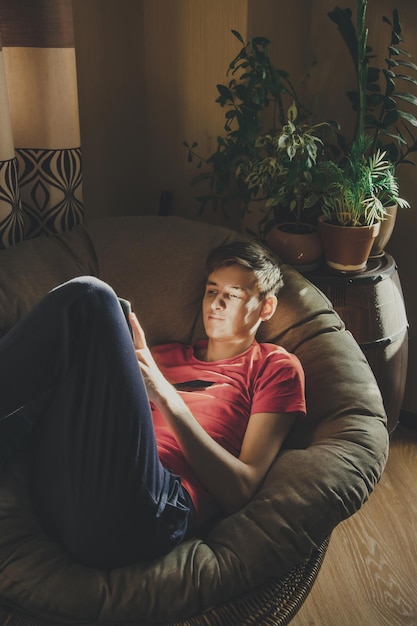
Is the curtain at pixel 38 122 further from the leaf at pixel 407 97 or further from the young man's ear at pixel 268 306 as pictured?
the leaf at pixel 407 97

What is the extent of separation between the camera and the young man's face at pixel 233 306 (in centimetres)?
148

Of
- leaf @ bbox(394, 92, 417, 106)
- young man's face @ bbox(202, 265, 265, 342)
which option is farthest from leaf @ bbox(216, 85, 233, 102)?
young man's face @ bbox(202, 265, 265, 342)

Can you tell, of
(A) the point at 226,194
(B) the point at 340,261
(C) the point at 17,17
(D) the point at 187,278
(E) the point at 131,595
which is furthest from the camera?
(A) the point at 226,194

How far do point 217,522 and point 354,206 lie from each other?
3.05 ft

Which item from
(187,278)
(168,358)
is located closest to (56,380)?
(168,358)

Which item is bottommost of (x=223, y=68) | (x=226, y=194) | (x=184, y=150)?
(x=226, y=194)

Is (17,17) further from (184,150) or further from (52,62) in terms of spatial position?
(184,150)

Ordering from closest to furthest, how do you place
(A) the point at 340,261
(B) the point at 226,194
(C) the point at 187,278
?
(C) the point at 187,278
(A) the point at 340,261
(B) the point at 226,194

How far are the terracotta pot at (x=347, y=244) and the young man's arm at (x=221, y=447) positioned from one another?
62cm

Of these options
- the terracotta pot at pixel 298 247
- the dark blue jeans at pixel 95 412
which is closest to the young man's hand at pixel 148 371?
the dark blue jeans at pixel 95 412

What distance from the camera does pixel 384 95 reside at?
6.00 ft

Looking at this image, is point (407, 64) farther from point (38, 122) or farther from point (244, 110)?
point (38, 122)

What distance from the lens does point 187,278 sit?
1678 mm

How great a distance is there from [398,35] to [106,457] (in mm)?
1344
